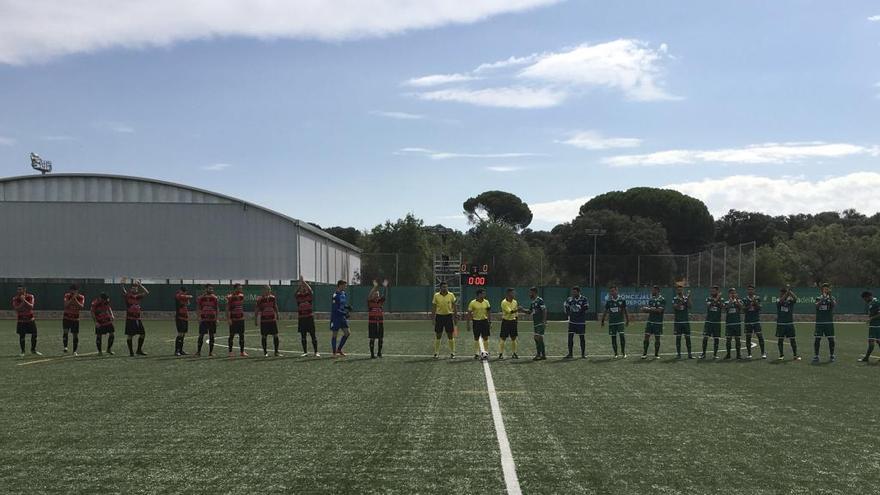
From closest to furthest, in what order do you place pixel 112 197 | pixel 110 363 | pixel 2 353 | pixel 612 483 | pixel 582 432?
pixel 612 483 → pixel 582 432 → pixel 110 363 → pixel 2 353 → pixel 112 197

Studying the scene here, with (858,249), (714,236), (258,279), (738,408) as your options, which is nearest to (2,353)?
(738,408)

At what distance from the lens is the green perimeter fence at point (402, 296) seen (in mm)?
51094

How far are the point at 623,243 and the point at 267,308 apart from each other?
68784 mm

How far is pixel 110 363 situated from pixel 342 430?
35.5 feet

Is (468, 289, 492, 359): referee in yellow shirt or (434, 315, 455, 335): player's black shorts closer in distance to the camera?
(468, 289, 492, 359): referee in yellow shirt

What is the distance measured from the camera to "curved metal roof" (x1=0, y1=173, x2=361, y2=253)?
55156 mm

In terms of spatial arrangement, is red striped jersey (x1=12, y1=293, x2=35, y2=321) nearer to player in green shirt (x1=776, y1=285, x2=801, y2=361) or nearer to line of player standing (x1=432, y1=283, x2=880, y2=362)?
line of player standing (x1=432, y1=283, x2=880, y2=362)

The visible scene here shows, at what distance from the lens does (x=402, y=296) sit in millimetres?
52312

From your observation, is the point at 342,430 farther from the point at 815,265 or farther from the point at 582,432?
the point at 815,265

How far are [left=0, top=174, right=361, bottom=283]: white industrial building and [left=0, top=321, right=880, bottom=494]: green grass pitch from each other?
37287mm

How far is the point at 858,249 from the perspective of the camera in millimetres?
83250

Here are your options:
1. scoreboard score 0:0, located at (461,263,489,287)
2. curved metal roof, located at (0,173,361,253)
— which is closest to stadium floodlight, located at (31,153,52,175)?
curved metal roof, located at (0,173,361,253)

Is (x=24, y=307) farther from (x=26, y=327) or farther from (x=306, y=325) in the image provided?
(x=306, y=325)

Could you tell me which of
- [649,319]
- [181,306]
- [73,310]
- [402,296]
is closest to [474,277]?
[402,296]
